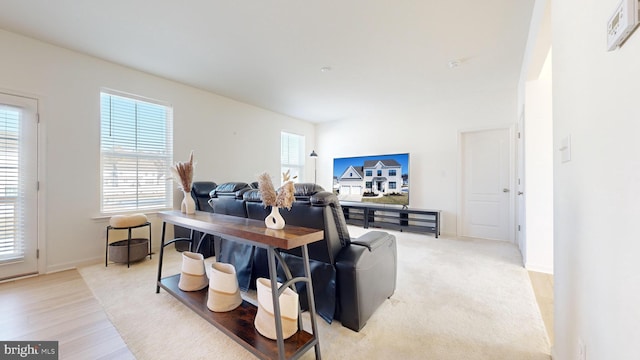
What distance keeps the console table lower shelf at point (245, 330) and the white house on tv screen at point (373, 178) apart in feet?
13.3

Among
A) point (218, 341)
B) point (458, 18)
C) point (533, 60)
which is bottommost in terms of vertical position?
point (218, 341)

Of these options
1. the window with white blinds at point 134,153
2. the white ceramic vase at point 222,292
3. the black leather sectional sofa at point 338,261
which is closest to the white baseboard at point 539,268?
the black leather sectional sofa at point 338,261

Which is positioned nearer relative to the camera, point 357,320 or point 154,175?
point 357,320

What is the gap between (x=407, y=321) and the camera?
1870 mm

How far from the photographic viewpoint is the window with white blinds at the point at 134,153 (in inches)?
130

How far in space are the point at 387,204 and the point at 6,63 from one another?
5.72 meters

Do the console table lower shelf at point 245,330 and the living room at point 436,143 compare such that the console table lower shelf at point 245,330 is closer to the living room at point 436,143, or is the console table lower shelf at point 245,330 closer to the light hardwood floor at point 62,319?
the light hardwood floor at point 62,319

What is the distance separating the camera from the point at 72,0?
2.12 m

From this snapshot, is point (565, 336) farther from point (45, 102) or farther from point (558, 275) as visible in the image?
point (45, 102)

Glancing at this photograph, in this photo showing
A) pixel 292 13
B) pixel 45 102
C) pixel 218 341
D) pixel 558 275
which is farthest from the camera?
pixel 45 102

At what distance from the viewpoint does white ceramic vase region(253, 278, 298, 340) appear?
1.44 m

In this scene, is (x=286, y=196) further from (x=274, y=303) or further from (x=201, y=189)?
(x=201, y=189)

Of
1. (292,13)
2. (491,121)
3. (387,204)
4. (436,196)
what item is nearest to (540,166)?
(491,121)

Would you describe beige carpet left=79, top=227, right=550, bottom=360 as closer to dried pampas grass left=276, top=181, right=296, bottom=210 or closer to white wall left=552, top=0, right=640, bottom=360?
white wall left=552, top=0, right=640, bottom=360
